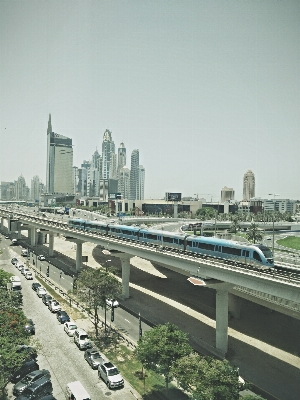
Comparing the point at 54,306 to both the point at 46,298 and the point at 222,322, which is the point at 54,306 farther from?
the point at 222,322

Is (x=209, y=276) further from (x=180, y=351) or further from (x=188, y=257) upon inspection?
(x=180, y=351)

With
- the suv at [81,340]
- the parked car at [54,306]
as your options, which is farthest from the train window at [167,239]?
the suv at [81,340]

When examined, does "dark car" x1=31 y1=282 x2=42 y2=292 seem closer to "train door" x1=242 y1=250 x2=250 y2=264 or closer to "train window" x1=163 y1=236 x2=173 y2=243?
"train window" x1=163 y1=236 x2=173 y2=243

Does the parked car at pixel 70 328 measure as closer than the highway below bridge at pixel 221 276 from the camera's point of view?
No

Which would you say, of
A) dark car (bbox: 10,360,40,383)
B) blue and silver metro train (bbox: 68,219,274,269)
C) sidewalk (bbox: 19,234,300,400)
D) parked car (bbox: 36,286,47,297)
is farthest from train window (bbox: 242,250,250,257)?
parked car (bbox: 36,286,47,297)

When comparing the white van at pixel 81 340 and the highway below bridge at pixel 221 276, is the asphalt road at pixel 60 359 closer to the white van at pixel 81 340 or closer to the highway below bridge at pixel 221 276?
the white van at pixel 81 340

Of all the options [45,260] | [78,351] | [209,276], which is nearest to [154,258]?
[209,276]
